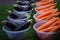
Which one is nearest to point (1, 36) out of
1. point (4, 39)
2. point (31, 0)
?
point (4, 39)

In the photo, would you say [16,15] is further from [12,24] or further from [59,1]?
[59,1]

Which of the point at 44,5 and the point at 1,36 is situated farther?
the point at 44,5

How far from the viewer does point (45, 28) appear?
905 millimetres

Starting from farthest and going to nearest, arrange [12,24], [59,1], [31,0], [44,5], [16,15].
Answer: [59,1] → [31,0] → [44,5] → [16,15] → [12,24]

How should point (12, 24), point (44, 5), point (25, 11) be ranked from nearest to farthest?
point (12, 24)
point (25, 11)
point (44, 5)

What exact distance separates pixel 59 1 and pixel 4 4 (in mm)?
651

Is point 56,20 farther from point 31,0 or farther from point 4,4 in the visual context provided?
point 4,4

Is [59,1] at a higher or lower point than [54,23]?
lower

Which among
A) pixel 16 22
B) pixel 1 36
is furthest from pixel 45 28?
pixel 1 36

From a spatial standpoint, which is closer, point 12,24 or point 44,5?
point 12,24

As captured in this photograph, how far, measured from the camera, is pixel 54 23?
36.5 inches

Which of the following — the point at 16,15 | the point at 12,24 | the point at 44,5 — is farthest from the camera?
the point at 44,5

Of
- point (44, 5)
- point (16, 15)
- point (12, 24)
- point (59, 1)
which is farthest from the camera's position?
point (59, 1)

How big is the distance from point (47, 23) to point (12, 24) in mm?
233
